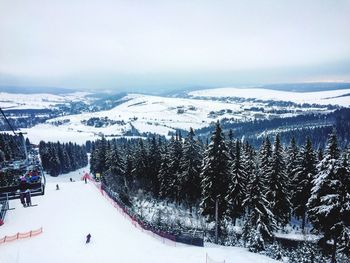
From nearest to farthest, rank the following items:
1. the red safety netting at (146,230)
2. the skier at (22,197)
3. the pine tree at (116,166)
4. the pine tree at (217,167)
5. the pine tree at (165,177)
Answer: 1. the red safety netting at (146,230)
2. the pine tree at (217,167)
3. the skier at (22,197)
4. the pine tree at (165,177)
5. the pine tree at (116,166)

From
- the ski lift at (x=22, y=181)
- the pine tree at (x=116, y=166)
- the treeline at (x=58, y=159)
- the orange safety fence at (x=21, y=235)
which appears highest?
the ski lift at (x=22, y=181)

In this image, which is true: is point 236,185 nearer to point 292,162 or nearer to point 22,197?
point 292,162

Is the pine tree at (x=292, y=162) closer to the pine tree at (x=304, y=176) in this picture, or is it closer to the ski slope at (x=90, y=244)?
the pine tree at (x=304, y=176)

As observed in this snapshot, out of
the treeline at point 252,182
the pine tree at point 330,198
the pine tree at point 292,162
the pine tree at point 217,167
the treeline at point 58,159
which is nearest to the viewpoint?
the pine tree at point 330,198

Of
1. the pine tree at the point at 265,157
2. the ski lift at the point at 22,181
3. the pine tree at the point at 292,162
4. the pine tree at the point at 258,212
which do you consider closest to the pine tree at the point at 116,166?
the ski lift at the point at 22,181

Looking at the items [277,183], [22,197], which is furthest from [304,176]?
[22,197]

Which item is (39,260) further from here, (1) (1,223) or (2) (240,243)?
(2) (240,243)

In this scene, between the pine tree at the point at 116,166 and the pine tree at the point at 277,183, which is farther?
the pine tree at the point at 116,166
